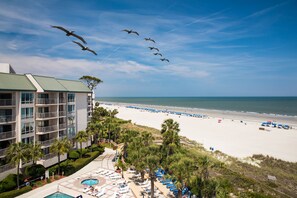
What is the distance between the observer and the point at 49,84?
3406cm

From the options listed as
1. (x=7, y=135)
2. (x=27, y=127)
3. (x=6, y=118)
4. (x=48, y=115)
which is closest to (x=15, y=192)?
(x=7, y=135)

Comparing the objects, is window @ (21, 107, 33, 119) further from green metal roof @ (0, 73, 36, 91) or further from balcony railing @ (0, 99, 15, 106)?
green metal roof @ (0, 73, 36, 91)

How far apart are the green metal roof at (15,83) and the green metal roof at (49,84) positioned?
1589 millimetres

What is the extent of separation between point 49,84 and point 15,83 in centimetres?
636

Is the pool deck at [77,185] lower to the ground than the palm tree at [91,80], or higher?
lower

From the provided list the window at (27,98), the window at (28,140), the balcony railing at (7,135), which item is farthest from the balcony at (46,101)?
the balcony railing at (7,135)

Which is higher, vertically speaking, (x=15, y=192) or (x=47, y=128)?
(x=47, y=128)

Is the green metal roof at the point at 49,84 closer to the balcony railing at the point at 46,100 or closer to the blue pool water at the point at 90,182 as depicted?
the balcony railing at the point at 46,100

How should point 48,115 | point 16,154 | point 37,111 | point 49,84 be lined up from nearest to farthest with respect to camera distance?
point 16,154
point 37,111
point 48,115
point 49,84

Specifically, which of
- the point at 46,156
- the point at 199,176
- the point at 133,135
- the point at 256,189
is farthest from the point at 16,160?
the point at 256,189

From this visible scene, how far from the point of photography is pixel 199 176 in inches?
917

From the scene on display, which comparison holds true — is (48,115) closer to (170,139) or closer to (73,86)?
(73,86)

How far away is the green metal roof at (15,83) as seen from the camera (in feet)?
85.8

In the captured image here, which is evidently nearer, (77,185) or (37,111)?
(77,185)
